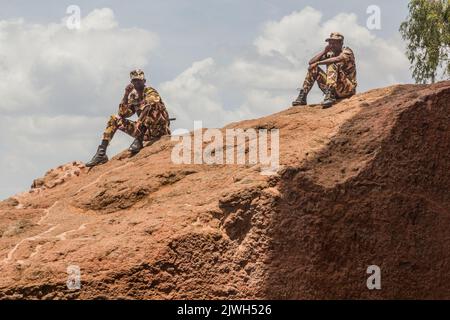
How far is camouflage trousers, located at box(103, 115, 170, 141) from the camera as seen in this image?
32.1 ft

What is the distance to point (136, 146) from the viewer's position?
31.6 ft

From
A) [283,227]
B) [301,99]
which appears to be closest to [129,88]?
Answer: [301,99]

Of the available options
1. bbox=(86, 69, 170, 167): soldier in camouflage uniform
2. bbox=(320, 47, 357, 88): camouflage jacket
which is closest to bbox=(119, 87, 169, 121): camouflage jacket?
bbox=(86, 69, 170, 167): soldier in camouflage uniform

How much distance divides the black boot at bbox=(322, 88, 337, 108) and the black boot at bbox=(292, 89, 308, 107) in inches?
21.5

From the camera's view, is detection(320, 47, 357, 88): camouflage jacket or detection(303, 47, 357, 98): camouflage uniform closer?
detection(303, 47, 357, 98): camouflage uniform

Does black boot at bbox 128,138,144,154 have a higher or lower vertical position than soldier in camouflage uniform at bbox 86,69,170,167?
lower

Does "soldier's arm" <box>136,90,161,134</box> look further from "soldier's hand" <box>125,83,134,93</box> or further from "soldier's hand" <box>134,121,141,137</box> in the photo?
"soldier's hand" <box>125,83,134,93</box>

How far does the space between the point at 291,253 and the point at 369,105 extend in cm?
245

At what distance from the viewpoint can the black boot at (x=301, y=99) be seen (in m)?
9.62

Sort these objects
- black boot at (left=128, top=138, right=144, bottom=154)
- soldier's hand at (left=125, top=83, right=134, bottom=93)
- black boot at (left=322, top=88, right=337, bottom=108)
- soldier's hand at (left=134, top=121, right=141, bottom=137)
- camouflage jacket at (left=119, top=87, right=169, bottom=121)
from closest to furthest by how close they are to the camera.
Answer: black boot at (left=322, top=88, right=337, bottom=108), black boot at (left=128, top=138, right=144, bottom=154), soldier's hand at (left=134, top=121, right=141, bottom=137), camouflage jacket at (left=119, top=87, right=169, bottom=121), soldier's hand at (left=125, top=83, right=134, bottom=93)

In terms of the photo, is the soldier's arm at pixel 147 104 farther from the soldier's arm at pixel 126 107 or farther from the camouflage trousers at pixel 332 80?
the camouflage trousers at pixel 332 80

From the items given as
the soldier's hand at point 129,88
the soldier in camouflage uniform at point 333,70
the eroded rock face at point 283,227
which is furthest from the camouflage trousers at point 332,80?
the soldier's hand at point 129,88

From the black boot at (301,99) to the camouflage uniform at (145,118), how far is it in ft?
5.91

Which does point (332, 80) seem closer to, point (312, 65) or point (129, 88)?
point (312, 65)
